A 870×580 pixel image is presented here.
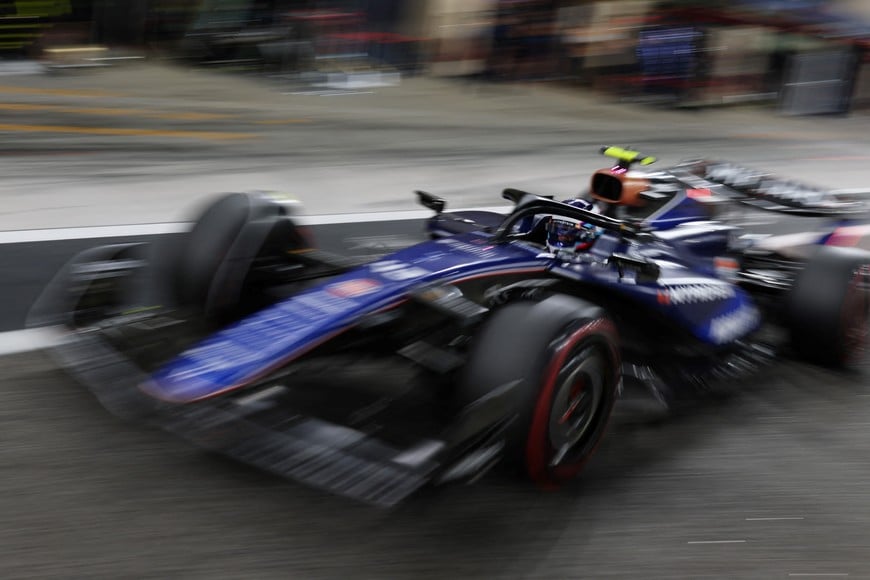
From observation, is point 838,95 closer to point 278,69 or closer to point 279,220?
point 278,69

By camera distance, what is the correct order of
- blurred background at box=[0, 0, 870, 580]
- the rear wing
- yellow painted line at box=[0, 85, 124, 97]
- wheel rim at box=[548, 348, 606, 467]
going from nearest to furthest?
blurred background at box=[0, 0, 870, 580] → wheel rim at box=[548, 348, 606, 467] → the rear wing → yellow painted line at box=[0, 85, 124, 97]

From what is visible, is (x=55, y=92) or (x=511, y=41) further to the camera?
(x=511, y=41)

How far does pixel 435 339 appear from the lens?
142 inches

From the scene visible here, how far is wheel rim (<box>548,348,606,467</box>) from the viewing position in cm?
318

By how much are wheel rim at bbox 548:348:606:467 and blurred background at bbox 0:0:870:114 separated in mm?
10230

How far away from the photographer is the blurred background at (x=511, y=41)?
519 inches

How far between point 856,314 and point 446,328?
209cm

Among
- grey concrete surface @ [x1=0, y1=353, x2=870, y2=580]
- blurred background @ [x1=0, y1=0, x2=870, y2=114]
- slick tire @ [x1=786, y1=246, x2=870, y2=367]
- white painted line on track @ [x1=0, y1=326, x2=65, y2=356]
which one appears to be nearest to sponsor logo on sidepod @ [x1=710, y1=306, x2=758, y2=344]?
slick tire @ [x1=786, y1=246, x2=870, y2=367]

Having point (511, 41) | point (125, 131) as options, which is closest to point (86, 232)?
point (125, 131)

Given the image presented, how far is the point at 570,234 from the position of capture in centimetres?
397

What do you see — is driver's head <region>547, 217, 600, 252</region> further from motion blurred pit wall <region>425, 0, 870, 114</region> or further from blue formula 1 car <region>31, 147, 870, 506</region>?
motion blurred pit wall <region>425, 0, 870, 114</region>

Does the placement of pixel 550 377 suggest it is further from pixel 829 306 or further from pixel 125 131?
pixel 125 131

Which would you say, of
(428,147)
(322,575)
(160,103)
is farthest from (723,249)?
(160,103)

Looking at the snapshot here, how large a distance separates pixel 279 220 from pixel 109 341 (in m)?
0.85
